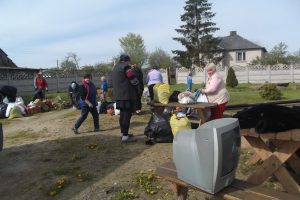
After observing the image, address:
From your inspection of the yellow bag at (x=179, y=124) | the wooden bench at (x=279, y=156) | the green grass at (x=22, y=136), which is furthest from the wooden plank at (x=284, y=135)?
the green grass at (x=22, y=136)

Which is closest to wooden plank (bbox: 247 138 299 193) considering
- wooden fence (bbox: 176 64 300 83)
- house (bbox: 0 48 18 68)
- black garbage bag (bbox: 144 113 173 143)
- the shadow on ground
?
the shadow on ground

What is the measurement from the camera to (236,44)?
6303 cm

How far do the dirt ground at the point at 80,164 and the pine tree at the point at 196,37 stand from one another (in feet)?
153

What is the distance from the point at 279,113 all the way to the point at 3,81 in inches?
1076

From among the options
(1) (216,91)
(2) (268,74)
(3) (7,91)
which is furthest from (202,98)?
(2) (268,74)

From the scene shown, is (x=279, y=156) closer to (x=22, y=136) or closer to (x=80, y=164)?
(x=80, y=164)

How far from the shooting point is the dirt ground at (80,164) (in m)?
5.58

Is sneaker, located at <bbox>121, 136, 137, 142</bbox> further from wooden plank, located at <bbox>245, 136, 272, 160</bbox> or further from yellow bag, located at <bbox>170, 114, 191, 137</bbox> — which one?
wooden plank, located at <bbox>245, 136, 272, 160</bbox>

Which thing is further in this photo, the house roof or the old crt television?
the house roof

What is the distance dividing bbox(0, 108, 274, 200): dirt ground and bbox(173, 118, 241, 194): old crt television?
1562 millimetres

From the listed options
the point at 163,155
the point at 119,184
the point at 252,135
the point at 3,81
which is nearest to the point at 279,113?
the point at 252,135

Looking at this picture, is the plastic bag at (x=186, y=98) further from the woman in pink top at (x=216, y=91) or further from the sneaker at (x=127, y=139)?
the sneaker at (x=127, y=139)

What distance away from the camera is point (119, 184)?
5.71 metres

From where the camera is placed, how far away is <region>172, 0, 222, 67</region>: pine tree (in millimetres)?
56094
